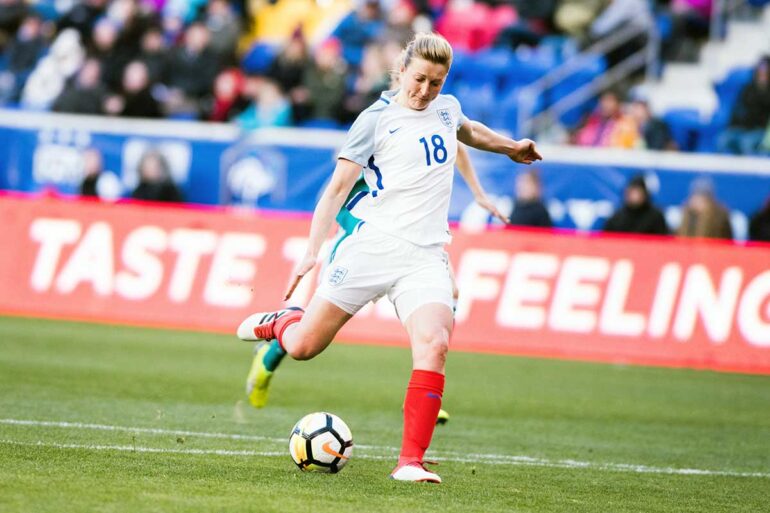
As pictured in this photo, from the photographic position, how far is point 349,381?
12.7m

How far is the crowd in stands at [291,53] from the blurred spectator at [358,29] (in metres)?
0.02

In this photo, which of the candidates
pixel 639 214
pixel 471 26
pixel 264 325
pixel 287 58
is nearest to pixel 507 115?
pixel 471 26

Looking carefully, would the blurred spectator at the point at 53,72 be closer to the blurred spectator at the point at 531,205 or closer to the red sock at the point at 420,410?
the blurred spectator at the point at 531,205

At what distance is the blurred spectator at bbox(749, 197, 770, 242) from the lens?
18.3m

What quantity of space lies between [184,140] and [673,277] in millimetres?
7714

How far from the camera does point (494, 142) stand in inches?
320

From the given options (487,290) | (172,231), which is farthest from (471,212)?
(172,231)

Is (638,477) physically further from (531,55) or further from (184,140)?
(531,55)

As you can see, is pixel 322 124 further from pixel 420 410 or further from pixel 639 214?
pixel 420 410

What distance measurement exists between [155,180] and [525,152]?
12.3 metres

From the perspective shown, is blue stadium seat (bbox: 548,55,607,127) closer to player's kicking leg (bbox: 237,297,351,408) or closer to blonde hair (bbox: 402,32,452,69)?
player's kicking leg (bbox: 237,297,351,408)

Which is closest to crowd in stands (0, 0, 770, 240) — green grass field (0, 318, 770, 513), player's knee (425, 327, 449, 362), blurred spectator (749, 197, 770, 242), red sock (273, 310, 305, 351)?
blurred spectator (749, 197, 770, 242)

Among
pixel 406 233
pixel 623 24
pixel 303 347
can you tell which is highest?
pixel 623 24

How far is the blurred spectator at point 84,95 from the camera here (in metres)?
21.9
